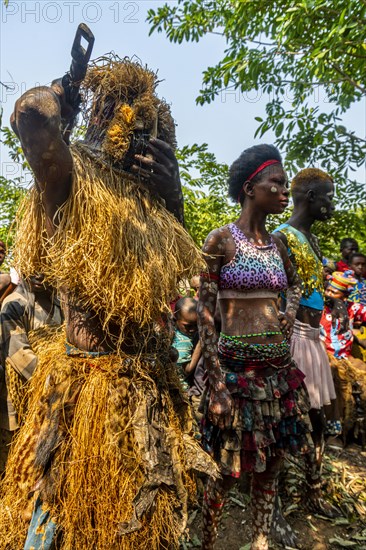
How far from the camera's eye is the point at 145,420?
1.68m

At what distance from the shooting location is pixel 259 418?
2.40m

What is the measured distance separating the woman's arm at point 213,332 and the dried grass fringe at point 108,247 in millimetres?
604

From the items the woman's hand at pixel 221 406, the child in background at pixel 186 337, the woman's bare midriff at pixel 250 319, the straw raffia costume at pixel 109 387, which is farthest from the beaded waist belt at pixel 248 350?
the child in background at pixel 186 337

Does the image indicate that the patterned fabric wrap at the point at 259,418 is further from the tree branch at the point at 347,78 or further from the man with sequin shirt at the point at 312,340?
the tree branch at the point at 347,78

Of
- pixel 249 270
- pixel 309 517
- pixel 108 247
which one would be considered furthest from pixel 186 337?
pixel 108 247

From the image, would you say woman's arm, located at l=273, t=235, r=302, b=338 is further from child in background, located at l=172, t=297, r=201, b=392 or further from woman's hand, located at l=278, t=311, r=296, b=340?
child in background, located at l=172, t=297, r=201, b=392

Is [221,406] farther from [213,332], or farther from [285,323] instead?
[285,323]

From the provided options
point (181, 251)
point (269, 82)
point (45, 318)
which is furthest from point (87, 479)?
point (269, 82)

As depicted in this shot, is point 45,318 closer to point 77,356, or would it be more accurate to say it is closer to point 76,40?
point 77,356

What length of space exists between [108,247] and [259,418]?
130cm

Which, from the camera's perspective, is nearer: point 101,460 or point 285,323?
point 101,460

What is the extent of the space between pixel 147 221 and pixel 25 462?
3.24 ft

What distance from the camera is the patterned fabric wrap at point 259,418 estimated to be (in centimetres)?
238

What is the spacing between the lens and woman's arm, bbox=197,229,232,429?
92.8 inches
